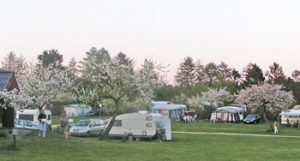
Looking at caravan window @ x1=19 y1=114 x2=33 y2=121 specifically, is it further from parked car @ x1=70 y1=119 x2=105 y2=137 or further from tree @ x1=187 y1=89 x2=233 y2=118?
tree @ x1=187 y1=89 x2=233 y2=118

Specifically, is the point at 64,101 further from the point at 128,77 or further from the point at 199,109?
the point at 128,77

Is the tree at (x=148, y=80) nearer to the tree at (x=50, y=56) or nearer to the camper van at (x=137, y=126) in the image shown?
the camper van at (x=137, y=126)

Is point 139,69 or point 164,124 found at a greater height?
point 139,69

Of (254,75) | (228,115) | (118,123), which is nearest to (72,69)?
(228,115)

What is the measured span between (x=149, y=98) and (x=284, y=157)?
518 inches

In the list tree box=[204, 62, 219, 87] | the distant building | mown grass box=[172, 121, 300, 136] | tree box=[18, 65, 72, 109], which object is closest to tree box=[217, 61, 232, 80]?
tree box=[204, 62, 219, 87]

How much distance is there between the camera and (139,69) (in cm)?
3338

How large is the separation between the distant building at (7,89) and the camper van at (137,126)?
6.21 m

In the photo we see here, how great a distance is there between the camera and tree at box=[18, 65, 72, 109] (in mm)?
36188

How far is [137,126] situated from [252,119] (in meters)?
34.9

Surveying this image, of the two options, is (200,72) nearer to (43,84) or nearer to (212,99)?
(212,99)

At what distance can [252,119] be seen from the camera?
2447 inches

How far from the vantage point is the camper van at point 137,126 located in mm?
29594

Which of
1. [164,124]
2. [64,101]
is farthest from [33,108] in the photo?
[64,101]
